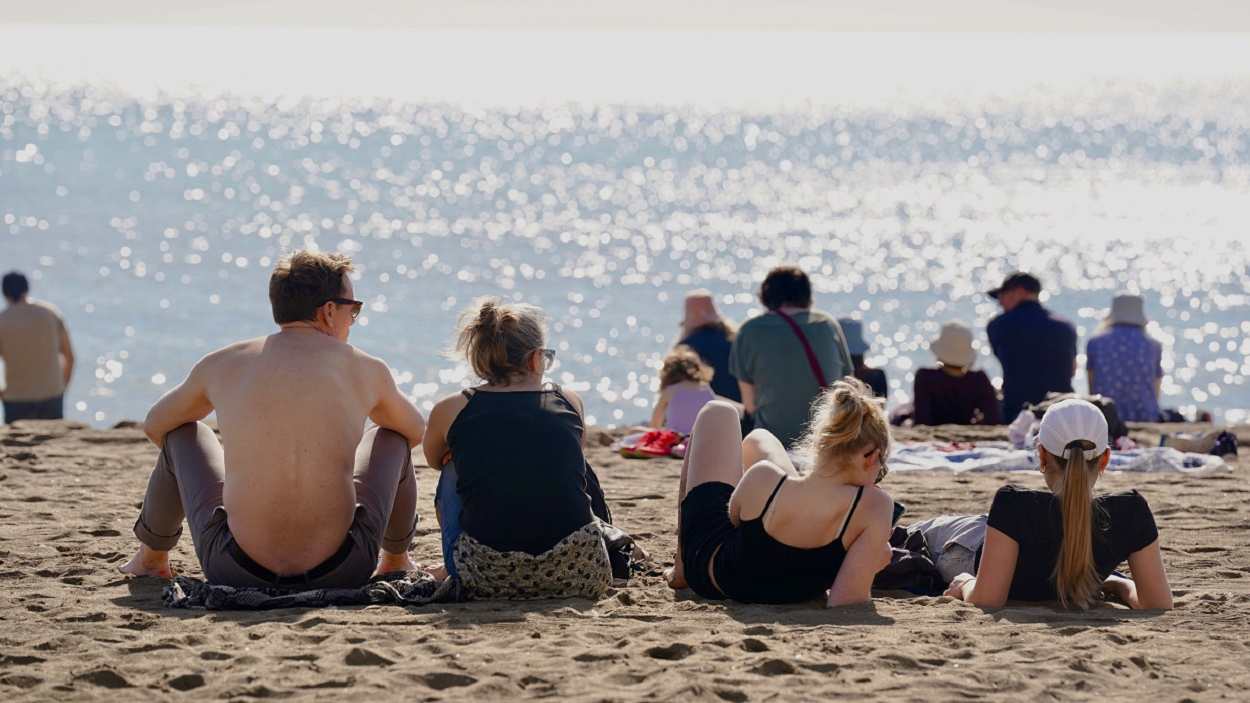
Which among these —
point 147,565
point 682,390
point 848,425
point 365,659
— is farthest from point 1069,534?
point 682,390

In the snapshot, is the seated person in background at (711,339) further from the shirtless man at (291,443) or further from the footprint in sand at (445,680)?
the footprint in sand at (445,680)

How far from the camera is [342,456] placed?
5438 mm

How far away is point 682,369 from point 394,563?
3807 millimetres

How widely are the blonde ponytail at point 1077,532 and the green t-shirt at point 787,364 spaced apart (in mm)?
2886

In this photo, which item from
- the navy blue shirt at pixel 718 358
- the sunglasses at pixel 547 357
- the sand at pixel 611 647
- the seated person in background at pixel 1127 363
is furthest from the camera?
the seated person in background at pixel 1127 363

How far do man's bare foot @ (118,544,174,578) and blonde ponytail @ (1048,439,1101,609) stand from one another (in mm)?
2888

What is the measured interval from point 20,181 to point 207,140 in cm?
2275

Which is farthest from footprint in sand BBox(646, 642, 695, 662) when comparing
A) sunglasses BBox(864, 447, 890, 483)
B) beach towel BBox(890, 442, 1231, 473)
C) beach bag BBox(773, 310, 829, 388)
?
beach towel BBox(890, 442, 1231, 473)

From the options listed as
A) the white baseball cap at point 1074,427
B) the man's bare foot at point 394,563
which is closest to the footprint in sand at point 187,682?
the man's bare foot at point 394,563

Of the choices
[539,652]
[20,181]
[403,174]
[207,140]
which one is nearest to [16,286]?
[539,652]

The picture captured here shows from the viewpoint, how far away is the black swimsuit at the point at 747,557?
5414 millimetres

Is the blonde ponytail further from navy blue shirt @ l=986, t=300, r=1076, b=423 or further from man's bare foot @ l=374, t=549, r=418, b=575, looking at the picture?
navy blue shirt @ l=986, t=300, r=1076, b=423

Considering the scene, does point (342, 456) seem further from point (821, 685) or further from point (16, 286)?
point (16, 286)

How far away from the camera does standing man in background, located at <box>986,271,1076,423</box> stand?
1042cm
